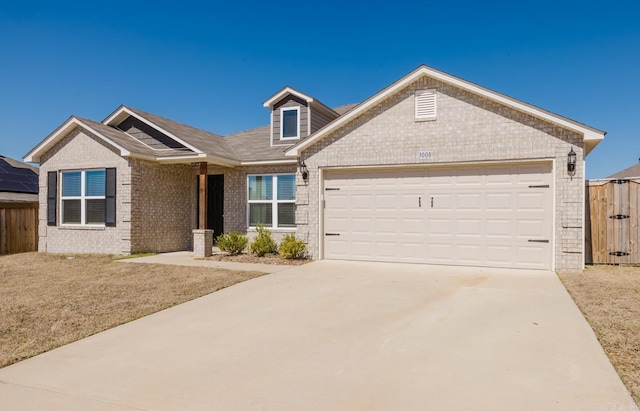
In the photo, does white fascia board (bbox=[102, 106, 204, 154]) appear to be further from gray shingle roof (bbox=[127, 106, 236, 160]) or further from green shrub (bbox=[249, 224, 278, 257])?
green shrub (bbox=[249, 224, 278, 257])

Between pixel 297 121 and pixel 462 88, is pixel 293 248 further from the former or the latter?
pixel 462 88

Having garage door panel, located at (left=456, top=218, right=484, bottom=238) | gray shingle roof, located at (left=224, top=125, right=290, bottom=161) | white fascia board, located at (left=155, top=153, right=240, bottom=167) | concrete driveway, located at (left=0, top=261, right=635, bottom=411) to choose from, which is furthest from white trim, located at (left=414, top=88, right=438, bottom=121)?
white fascia board, located at (left=155, top=153, right=240, bottom=167)

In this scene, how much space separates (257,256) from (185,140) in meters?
4.89

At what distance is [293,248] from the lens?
11.2 meters

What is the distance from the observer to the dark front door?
48.1ft

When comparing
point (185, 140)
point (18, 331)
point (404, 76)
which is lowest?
point (18, 331)

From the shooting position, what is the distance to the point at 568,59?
56.7ft

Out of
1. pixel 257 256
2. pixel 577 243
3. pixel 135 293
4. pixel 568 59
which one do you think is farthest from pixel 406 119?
pixel 568 59

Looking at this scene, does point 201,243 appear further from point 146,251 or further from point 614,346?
point 614,346

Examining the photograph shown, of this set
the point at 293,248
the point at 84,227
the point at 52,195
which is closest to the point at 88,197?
the point at 84,227

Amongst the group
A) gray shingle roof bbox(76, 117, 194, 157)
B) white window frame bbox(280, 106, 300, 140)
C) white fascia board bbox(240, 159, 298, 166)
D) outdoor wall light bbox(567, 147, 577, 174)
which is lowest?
outdoor wall light bbox(567, 147, 577, 174)

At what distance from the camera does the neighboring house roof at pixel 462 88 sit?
915 cm

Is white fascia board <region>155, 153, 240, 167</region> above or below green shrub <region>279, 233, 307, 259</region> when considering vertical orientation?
above

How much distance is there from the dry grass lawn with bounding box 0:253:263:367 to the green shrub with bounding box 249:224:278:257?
237cm
